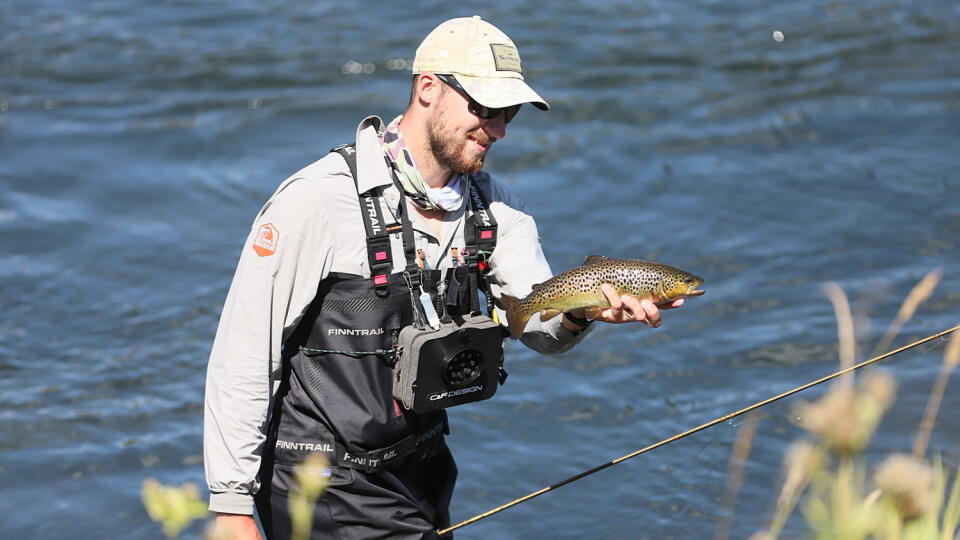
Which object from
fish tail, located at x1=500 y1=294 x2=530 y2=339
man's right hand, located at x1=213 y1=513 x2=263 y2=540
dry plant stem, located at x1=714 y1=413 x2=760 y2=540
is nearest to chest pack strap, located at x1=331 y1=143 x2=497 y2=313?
fish tail, located at x1=500 y1=294 x2=530 y2=339

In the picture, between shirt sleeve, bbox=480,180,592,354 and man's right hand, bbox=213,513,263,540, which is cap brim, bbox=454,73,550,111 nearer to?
shirt sleeve, bbox=480,180,592,354

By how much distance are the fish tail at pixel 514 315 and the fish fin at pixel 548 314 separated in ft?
0.16

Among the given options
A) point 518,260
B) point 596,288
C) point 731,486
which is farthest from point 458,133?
point 731,486

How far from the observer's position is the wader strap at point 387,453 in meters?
4.06

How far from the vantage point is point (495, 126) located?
159 inches

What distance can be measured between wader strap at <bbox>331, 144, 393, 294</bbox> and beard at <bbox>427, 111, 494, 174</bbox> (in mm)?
247

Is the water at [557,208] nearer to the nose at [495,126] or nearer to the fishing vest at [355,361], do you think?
the fishing vest at [355,361]

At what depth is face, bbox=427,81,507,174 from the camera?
399 centimetres

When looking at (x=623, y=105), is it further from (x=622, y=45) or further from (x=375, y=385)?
(x=375, y=385)

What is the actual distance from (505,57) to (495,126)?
0.76 ft

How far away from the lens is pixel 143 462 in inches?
294

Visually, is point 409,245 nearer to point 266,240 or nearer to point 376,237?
point 376,237

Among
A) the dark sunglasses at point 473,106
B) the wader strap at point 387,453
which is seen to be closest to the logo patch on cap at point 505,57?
the dark sunglasses at point 473,106

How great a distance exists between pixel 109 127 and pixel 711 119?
243 inches
